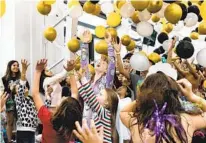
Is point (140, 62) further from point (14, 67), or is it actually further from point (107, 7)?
point (14, 67)

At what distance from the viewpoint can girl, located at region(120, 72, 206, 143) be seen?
1.97m

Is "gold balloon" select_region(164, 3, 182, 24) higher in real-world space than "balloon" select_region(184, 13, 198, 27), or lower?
lower

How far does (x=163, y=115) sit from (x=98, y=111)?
719 mm

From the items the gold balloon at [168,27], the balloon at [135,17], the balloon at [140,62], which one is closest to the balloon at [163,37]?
the gold balloon at [168,27]

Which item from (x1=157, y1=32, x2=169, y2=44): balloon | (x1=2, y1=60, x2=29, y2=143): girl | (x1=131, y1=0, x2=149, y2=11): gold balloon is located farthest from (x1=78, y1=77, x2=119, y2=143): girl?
(x1=2, y1=60, x2=29, y2=143): girl

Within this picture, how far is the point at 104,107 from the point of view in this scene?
286cm

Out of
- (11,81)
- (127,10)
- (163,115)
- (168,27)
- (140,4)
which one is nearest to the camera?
(163,115)

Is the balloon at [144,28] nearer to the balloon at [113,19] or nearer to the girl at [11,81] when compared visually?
the balloon at [113,19]

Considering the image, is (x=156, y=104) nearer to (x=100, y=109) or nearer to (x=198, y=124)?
(x=198, y=124)

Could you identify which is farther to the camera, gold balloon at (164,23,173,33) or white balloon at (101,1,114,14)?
gold balloon at (164,23,173,33)

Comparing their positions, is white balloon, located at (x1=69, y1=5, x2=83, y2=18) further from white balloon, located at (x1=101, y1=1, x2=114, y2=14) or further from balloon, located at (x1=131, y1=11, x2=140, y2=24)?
balloon, located at (x1=131, y1=11, x2=140, y2=24)

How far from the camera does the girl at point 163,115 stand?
197cm

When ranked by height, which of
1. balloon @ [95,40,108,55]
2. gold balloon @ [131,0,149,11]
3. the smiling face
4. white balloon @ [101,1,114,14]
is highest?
white balloon @ [101,1,114,14]

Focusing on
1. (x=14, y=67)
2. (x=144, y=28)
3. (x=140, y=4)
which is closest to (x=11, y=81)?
(x=14, y=67)
